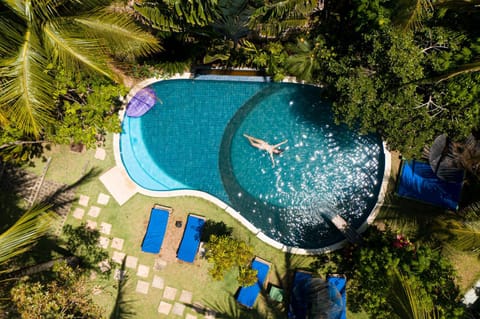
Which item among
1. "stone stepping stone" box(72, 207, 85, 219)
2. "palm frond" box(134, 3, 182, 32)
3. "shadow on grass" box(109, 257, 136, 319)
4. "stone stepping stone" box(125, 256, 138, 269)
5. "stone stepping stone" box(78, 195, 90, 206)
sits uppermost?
"palm frond" box(134, 3, 182, 32)

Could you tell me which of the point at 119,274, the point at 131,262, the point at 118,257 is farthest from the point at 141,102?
the point at 119,274

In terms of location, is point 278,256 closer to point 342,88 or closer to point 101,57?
point 342,88

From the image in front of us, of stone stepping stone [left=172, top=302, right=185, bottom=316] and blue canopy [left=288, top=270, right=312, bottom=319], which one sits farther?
stone stepping stone [left=172, top=302, right=185, bottom=316]

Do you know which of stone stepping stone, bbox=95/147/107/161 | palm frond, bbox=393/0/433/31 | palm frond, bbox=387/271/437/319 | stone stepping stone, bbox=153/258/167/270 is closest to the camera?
palm frond, bbox=387/271/437/319

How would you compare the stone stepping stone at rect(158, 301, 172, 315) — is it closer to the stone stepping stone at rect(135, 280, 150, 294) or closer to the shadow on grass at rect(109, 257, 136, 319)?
the stone stepping stone at rect(135, 280, 150, 294)

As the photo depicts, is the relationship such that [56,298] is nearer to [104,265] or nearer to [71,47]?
[104,265]

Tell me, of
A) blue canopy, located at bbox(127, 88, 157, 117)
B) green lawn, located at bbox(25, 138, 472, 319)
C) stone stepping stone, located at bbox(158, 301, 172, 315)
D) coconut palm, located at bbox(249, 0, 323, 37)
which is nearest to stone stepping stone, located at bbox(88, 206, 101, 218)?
green lawn, located at bbox(25, 138, 472, 319)

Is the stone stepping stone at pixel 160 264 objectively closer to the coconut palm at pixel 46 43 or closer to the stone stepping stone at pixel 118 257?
the stone stepping stone at pixel 118 257
